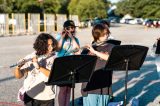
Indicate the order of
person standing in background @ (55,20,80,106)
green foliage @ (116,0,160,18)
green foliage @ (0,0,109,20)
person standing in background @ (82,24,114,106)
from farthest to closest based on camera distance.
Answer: green foliage @ (116,0,160,18), green foliage @ (0,0,109,20), person standing in background @ (55,20,80,106), person standing in background @ (82,24,114,106)

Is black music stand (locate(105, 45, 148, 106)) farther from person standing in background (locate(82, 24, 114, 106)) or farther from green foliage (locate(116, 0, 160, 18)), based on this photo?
green foliage (locate(116, 0, 160, 18))

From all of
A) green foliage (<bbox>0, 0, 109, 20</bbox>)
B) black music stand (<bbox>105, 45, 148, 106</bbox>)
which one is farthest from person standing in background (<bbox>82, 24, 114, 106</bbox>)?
green foliage (<bbox>0, 0, 109, 20</bbox>)

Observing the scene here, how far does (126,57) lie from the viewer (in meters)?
6.90

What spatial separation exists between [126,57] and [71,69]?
1202 millimetres

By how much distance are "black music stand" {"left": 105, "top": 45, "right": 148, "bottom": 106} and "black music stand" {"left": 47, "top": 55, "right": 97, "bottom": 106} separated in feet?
1.96

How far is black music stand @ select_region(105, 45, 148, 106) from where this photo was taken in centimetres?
672

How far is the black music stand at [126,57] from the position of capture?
6.72 m

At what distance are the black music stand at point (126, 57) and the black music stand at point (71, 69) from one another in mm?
599

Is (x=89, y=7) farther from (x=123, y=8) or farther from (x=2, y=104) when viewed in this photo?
(x=2, y=104)

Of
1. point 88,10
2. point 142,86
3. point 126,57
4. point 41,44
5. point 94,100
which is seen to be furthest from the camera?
point 88,10

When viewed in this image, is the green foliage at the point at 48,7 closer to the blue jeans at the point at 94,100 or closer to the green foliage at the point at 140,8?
the green foliage at the point at 140,8

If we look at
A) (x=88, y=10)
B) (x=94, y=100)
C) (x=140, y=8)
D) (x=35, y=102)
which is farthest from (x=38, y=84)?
(x=140, y=8)

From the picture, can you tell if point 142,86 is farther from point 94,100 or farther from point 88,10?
→ point 88,10

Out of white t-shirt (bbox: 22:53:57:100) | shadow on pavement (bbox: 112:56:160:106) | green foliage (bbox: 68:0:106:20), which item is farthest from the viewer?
green foliage (bbox: 68:0:106:20)
